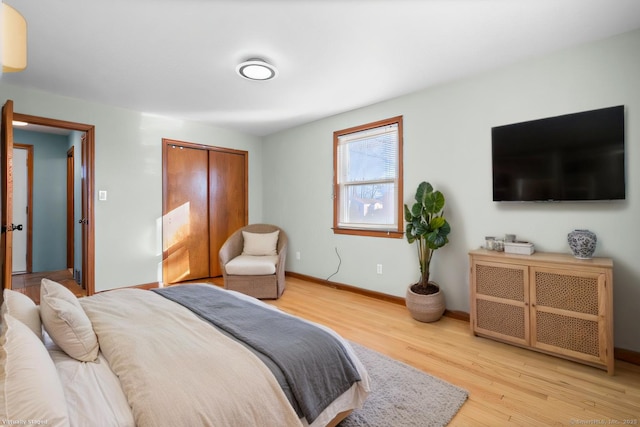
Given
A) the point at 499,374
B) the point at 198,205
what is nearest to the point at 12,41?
the point at 499,374

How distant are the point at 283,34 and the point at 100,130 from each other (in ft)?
9.47

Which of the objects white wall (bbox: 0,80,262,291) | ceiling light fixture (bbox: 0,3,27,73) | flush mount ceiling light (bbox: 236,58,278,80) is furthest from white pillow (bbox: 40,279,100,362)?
white wall (bbox: 0,80,262,291)

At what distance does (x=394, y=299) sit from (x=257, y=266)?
1720 mm

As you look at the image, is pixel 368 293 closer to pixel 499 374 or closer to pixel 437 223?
pixel 437 223

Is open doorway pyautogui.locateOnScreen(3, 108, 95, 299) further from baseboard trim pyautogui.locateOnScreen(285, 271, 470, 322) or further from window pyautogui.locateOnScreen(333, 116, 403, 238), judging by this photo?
window pyautogui.locateOnScreen(333, 116, 403, 238)

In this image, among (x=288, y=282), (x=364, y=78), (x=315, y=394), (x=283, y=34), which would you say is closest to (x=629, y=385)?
(x=315, y=394)

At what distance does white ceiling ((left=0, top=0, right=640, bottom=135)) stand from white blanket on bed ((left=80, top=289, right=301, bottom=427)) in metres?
1.97

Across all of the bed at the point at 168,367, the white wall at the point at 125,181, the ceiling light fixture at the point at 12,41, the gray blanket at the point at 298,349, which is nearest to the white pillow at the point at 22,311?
the bed at the point at 168,367

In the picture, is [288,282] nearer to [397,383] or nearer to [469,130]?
[397,383]

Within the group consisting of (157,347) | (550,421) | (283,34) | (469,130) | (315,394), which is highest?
(283,34)

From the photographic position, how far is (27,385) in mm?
819

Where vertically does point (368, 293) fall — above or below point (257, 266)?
below

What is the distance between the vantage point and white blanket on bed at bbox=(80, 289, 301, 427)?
3.16 ft

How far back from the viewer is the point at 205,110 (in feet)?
12.8
